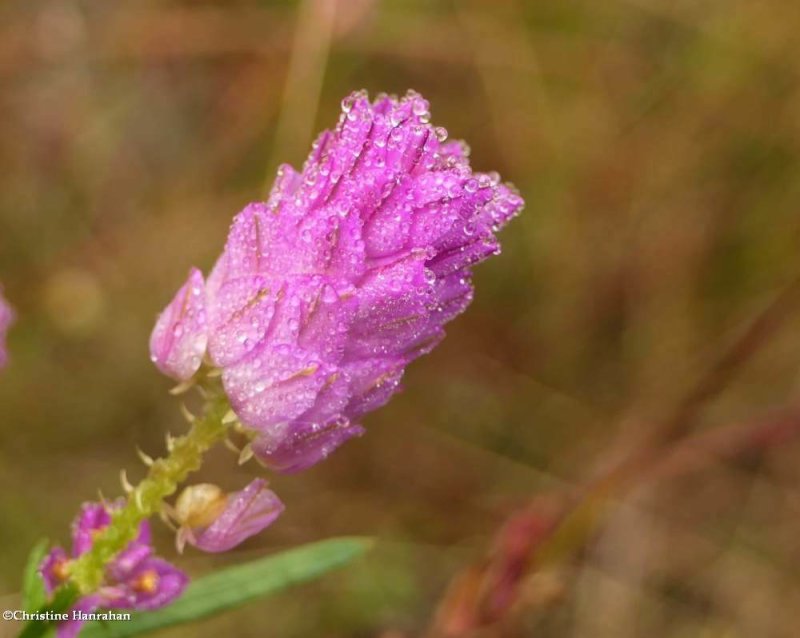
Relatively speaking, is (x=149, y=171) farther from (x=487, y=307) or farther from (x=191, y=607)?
(x=191, y=607)

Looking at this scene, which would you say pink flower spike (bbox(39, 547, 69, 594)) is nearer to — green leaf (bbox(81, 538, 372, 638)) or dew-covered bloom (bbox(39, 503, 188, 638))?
dew-covered bloom (bbox(39, 503, 188, 638))

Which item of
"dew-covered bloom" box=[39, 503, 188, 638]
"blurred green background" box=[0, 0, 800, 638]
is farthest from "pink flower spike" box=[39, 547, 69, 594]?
"blurred green background" box=[0, 0, 800, 638]

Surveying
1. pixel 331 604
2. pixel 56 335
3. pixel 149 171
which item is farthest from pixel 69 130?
pixel 331 604

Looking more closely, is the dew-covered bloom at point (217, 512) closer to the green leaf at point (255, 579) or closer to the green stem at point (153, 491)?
the green stem at point (153, 491)

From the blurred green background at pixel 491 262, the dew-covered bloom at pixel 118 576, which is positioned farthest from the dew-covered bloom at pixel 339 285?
the blurred green background at pixel 491 262

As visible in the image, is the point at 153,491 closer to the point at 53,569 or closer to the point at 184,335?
the point at 184,335
